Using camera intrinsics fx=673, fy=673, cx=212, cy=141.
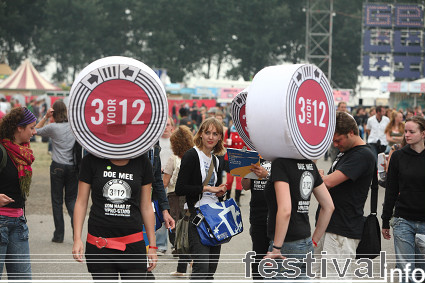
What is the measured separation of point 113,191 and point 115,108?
578mm

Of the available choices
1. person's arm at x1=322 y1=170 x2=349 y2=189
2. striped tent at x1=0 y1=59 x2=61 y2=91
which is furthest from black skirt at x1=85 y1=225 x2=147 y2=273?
striped tent at x1=0 y1=59 x2=61 y2=91

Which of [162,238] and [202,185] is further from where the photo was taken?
[162,238]

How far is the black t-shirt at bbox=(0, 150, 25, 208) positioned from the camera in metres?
Result: 5.41

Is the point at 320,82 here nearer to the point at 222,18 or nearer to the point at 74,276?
the point at 74,276

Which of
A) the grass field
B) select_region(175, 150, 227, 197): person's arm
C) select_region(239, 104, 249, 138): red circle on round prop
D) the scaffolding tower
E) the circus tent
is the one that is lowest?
the grass field

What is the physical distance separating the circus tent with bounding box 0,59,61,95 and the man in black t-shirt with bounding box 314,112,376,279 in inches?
1616

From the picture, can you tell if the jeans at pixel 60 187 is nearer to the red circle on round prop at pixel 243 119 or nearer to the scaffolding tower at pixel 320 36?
the red circle on round prop at pixel 243 119

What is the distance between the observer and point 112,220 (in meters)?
4.51

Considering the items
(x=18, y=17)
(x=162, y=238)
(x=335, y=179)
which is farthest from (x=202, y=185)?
(x=18, y=17)

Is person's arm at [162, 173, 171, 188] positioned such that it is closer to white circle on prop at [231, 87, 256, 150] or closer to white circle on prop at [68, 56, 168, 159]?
white circle on prop at [231, 87, 256, 150]

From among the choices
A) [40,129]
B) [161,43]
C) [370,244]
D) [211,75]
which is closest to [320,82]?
[370,244]

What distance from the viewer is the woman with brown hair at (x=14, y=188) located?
5418mm

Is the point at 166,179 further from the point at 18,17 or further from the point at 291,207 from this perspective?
the point at 18,17

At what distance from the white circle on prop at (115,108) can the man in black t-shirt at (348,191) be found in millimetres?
1644
